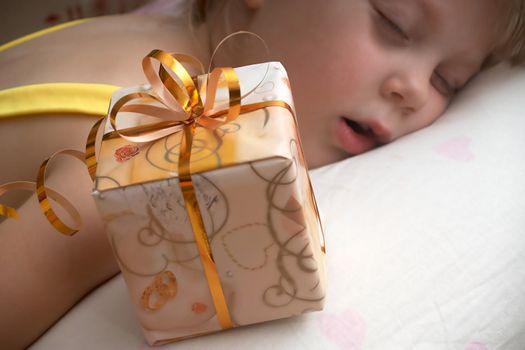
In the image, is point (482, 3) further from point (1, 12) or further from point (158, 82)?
point (1, 12)

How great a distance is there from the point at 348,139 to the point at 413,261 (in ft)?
0.79

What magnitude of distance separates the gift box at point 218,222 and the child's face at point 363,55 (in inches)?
9.9

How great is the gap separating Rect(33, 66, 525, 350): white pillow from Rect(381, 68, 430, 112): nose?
0.06 m

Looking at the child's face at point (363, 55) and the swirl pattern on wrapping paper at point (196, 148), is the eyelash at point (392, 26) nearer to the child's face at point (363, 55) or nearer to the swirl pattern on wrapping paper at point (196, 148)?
the child's face at point (363, 55)

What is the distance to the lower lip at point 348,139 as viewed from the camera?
2.53ft

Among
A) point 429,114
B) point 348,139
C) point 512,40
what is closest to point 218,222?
point 348,139

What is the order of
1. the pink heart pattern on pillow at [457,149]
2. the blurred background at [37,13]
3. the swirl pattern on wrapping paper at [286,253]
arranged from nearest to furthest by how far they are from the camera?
1. the swirl pattern on wrapping paper at [286,253]
2. the pink heart pattern on pillow at [457,149]
3. the blurred background at [37,13]

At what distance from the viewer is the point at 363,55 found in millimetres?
746

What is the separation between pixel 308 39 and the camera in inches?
30.0

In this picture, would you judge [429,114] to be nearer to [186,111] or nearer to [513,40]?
[513,40]

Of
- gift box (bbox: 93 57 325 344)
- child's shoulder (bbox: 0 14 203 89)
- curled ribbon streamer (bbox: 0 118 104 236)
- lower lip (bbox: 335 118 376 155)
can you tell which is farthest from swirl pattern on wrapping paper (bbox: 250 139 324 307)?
child's shoulder (bbox: 0 14 203 89)

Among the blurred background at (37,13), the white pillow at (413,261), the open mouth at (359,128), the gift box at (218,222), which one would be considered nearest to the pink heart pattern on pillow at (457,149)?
the white pillow at (413,261)

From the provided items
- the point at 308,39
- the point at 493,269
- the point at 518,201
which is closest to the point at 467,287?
the point at 493,269

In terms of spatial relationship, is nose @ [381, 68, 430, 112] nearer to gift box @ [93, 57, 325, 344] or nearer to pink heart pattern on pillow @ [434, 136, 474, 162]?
pink heart pattern on pillow @ [434, 136, 474, 162]
